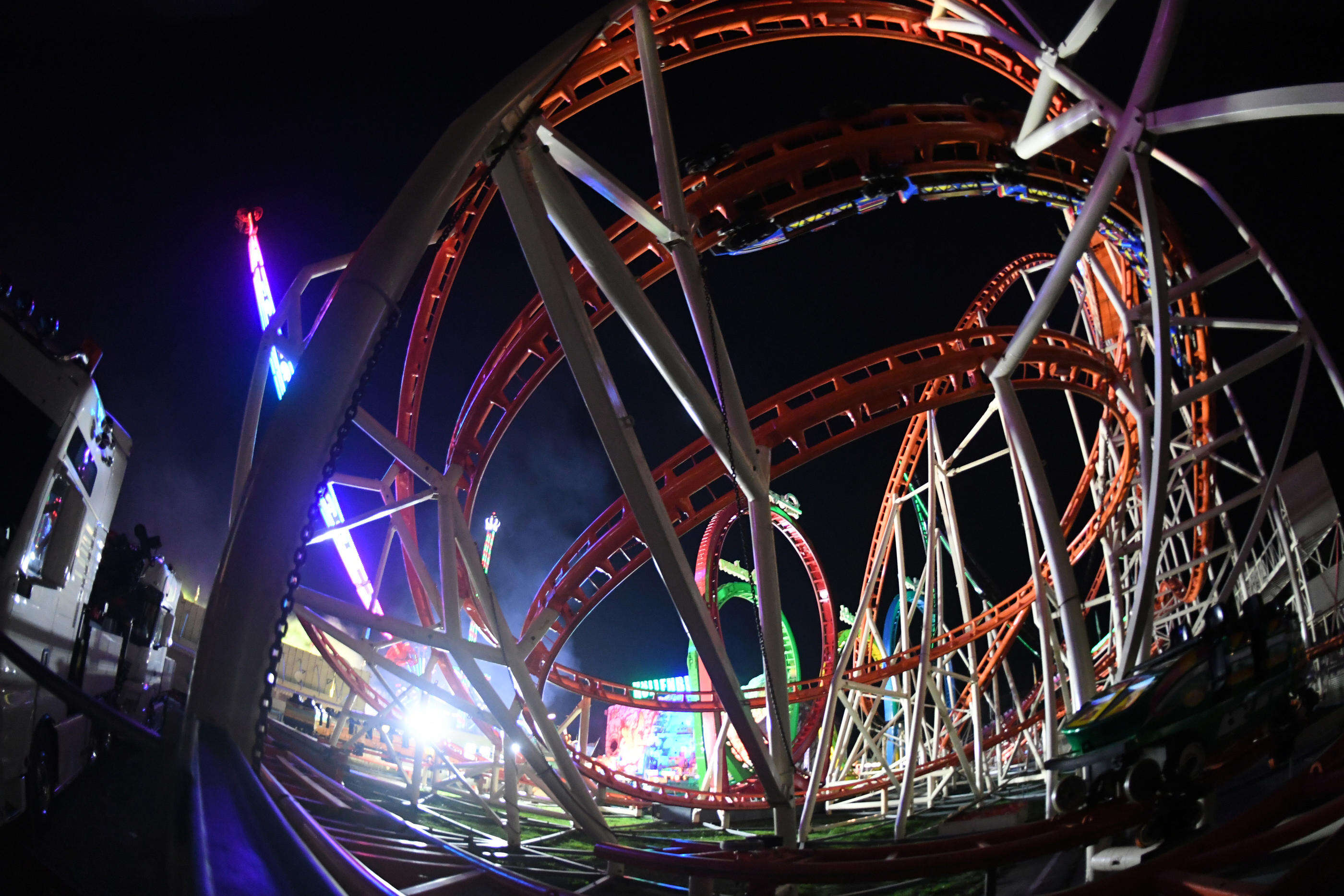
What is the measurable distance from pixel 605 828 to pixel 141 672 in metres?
4.62

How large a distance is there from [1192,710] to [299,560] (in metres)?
4.62

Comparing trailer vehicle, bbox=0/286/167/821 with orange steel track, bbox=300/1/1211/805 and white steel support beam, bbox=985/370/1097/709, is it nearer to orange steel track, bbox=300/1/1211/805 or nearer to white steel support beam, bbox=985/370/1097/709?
orange steel track, bbox=300/1/1211/805

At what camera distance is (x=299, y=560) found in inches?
88.6

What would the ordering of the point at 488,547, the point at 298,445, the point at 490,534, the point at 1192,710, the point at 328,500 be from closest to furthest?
the point at 298,445 < the point at 1192,710 < the point at 328,500 < the point at 490,534 < the point at 488,547

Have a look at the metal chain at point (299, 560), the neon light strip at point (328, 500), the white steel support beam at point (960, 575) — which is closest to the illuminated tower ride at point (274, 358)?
the neon light strip at point (328, 500)

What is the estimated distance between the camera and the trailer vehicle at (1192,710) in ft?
12.3

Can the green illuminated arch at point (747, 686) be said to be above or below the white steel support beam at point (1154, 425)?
below

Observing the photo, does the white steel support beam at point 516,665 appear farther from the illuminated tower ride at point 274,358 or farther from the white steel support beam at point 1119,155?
the illuminated tower ride at point 274,358

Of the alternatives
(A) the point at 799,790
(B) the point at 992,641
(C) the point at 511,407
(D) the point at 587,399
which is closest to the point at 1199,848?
(D) the point at 587,399

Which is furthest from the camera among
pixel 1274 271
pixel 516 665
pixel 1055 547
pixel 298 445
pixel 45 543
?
pixel 1274 271

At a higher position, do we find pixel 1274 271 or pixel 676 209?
pixel 1274 271

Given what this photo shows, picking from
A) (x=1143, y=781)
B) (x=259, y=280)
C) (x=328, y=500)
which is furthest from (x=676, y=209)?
(x=259, y=280)

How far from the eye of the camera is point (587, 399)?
12.8ft

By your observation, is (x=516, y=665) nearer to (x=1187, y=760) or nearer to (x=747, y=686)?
(x=1187, y=760)
